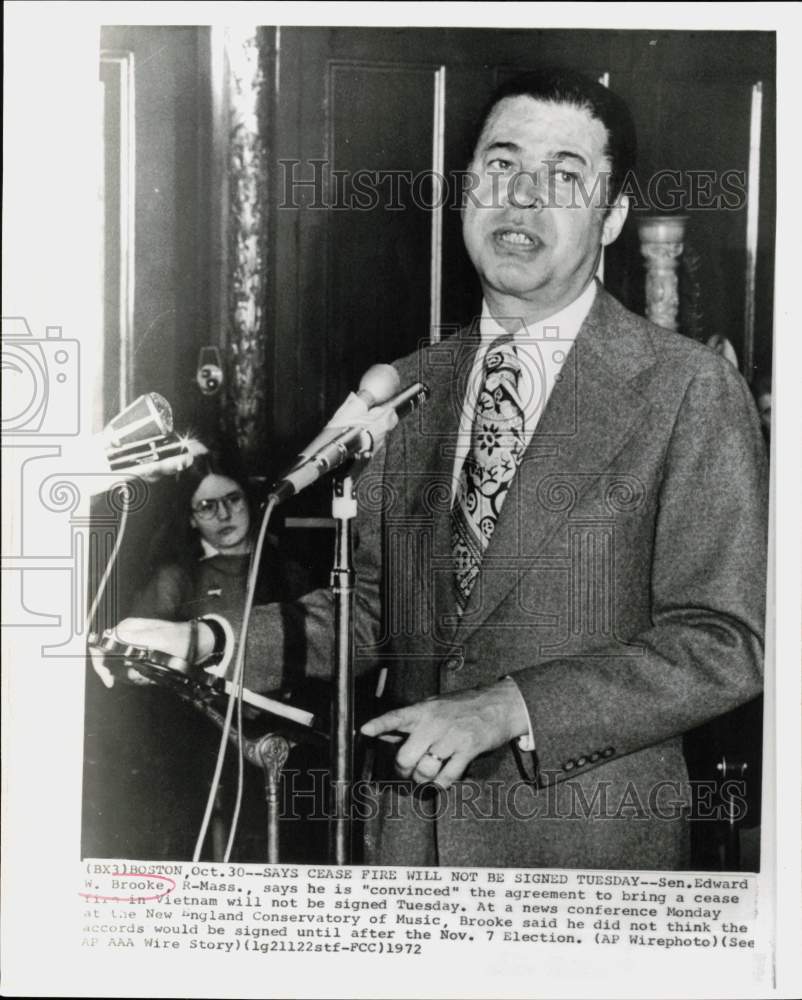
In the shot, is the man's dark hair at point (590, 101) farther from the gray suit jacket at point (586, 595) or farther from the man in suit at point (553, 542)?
the gray suit jacket at point (586, 595)

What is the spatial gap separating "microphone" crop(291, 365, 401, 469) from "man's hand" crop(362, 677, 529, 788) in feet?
1.18

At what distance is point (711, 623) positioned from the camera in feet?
4.47

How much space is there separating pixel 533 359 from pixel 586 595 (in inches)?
12.2

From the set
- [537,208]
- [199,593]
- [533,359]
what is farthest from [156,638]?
[537,208]

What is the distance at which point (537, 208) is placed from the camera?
1.37 m

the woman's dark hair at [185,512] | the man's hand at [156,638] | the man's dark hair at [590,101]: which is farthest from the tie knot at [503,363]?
the man's hand at [156,638]

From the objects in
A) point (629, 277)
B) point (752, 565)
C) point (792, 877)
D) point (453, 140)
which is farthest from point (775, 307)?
point (792, 877)

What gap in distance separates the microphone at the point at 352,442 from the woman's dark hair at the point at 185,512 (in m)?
0.06

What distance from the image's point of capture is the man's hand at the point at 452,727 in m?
1.36

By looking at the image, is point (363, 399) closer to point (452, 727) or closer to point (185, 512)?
point (185, 512)

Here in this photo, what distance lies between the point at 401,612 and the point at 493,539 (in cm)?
15

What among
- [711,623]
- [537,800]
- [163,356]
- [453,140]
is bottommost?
[537,800]

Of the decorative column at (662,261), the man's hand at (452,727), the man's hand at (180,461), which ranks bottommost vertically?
the man's hand at (452,727)

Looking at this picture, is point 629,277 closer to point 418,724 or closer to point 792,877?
point 418,724
